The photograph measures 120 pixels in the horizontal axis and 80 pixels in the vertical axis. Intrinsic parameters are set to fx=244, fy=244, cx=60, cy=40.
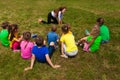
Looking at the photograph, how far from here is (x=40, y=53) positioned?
9766mm

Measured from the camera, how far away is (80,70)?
1001cm

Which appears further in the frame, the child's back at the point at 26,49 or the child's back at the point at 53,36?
the child's back at the point at 53,36

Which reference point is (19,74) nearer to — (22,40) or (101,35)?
(22,40)

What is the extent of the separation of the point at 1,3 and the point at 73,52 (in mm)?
12225

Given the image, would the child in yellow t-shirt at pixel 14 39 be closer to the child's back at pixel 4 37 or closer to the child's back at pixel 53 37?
the child's back at pixel 4 37

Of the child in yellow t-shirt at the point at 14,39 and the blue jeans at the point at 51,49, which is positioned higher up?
the child in yellow t-shirt at the point at 14,39

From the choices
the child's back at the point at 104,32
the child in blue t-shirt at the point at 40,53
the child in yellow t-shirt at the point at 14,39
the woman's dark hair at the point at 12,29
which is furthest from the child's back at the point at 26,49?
the child's back at the point at 104,32

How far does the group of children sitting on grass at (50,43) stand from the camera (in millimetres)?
9859

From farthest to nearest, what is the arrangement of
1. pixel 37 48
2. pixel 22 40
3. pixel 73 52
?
1. pixel 22 40
2. pixel 73 52
3. pixel 37 48

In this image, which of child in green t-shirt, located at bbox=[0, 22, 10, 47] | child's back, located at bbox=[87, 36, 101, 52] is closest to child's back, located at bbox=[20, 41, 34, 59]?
child in green t-shirt, located at bbox=[0, 22, 10, 47]

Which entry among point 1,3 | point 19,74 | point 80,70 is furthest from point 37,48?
point 1,3

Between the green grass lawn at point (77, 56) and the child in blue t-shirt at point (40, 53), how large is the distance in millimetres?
256

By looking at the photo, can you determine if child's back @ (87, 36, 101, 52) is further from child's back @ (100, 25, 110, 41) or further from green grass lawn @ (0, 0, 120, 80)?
child's back @ (100, 25, 110, 41)

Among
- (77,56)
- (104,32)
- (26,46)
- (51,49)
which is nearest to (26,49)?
(26,46)
